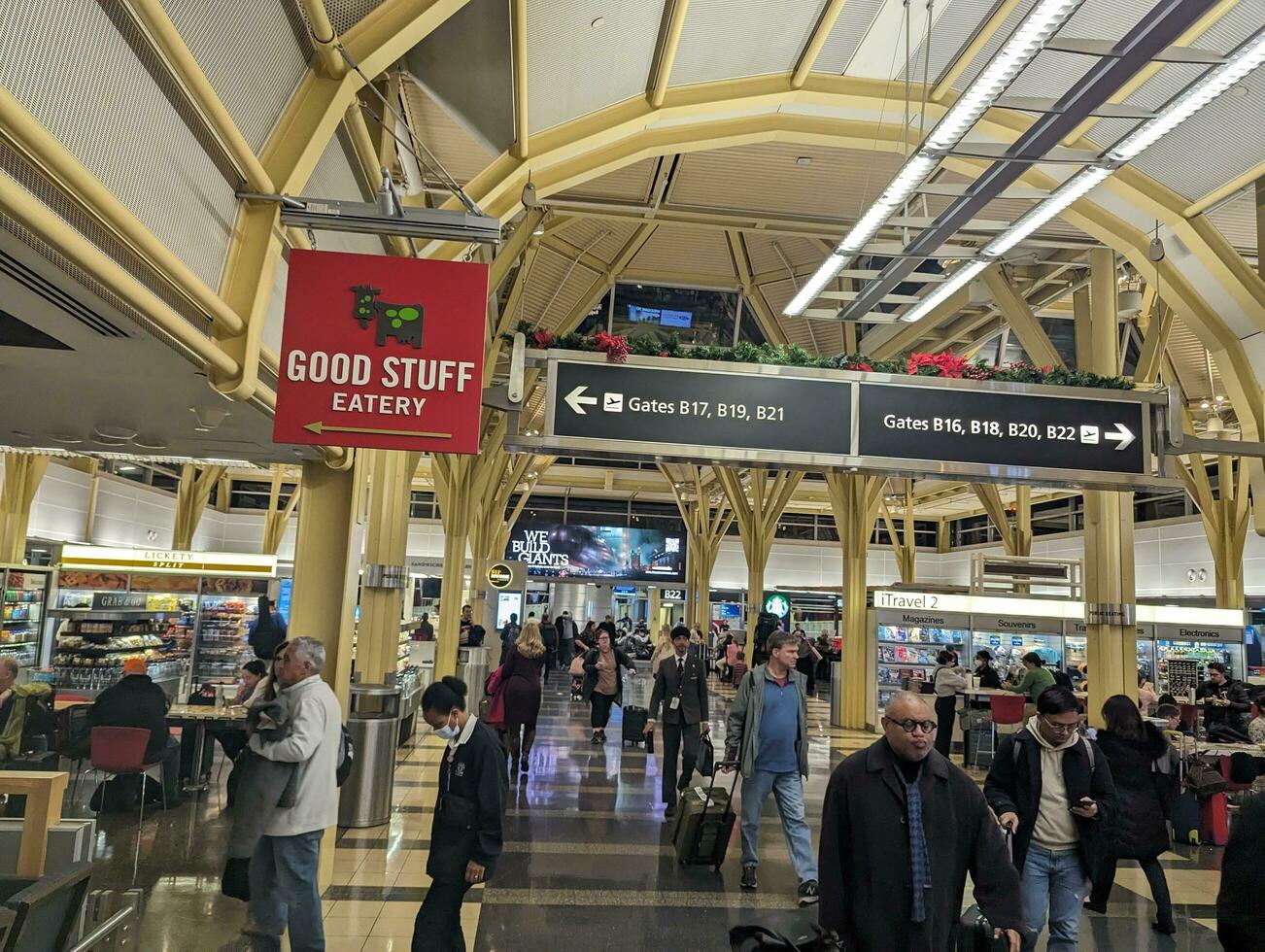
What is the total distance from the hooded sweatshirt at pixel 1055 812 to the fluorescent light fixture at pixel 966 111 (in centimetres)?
309

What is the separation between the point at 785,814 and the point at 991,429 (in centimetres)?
287

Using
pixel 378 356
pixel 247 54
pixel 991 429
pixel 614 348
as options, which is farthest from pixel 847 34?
pixel 378 356

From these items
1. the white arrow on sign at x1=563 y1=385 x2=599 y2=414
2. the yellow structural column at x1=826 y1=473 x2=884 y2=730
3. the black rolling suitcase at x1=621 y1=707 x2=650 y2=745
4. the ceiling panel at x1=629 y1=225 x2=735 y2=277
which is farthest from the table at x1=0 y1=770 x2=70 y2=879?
the yellow structural column at x1=826 y1=473 x2=884 y2=730

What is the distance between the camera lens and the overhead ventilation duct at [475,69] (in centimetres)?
460

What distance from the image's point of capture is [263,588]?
47.2 feet

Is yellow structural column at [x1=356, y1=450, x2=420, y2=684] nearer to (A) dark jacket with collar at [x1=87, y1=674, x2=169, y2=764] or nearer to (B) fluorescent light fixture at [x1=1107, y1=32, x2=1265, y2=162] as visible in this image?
(A) dark jacket with collar at [x1=87, y1=674, x2=169, y2=764]

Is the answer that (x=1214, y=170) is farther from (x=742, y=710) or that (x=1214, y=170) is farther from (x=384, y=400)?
(x=384, y=400)

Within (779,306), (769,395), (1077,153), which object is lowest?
(769,395)

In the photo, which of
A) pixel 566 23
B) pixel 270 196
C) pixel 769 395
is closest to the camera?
pixel 270 196

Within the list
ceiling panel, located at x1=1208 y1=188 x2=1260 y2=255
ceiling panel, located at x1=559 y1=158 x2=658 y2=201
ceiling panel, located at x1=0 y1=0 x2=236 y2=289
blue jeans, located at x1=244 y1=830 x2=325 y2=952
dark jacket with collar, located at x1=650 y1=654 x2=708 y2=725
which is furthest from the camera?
ceiling panel, located at x1=559 y1=158 x2=658 y2=201

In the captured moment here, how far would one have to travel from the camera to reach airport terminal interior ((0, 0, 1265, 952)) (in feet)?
9.46

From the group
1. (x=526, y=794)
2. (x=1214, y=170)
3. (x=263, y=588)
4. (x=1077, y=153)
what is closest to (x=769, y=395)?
A: (x=1077, y=153)

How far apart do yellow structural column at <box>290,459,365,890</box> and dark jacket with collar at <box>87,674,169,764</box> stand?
80.2 inches

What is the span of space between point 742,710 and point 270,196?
446 cm
